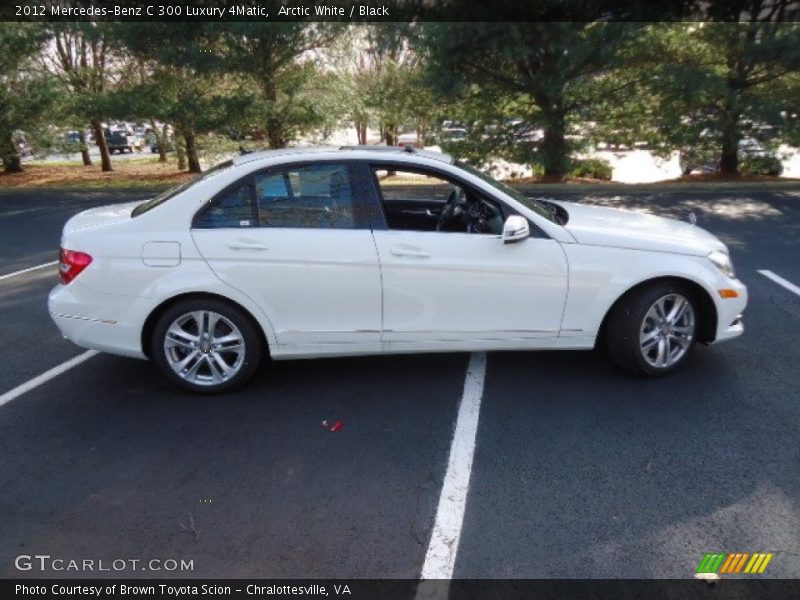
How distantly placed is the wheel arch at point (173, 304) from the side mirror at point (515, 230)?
168cm

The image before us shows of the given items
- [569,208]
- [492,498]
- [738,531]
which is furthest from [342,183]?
[738,531]

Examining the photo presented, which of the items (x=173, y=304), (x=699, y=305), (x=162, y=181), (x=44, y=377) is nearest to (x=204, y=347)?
(x=173, y=304)

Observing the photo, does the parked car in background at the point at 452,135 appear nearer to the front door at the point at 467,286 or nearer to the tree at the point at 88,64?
the tree at the point at 88,64

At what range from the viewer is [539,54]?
12.0m

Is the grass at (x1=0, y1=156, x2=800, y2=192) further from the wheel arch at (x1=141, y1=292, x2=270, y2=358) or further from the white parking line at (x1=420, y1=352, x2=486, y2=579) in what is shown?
the white parking line at (x1=420, y1=352, x2=486, y2=579)

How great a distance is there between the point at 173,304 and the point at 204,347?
0.34 metres

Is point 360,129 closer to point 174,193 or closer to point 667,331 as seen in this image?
point 174,193

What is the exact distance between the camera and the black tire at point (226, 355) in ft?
12.2

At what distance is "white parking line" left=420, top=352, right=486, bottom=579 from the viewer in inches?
95.7

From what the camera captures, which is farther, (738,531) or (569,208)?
(569,208)

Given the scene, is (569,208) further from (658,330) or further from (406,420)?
(406,420)

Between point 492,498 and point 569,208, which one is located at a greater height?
point 569,208

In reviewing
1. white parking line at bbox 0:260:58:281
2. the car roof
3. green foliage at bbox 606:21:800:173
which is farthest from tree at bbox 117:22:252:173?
the car roof
